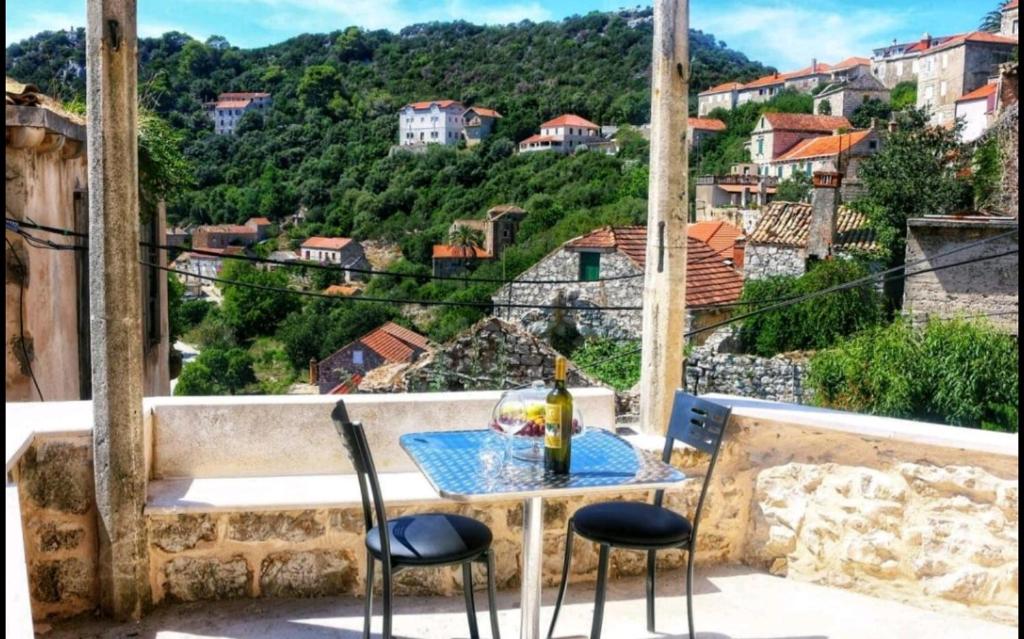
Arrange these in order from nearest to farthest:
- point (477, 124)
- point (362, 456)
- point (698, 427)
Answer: point (362, 456)
point (698, 427)
point (477, 124)

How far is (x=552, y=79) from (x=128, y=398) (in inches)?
2736

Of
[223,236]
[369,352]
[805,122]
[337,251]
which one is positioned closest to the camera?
[369,352]

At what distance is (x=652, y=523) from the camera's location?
9.18ft

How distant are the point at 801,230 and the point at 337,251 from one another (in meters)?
23.0

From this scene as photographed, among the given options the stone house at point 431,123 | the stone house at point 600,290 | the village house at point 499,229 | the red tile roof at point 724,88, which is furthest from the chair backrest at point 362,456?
the red tile roof at point 724,88

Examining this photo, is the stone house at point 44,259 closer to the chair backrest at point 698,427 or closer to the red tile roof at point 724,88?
the chair backrest at point 698,427

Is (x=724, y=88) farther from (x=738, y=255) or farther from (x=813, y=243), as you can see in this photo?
(x=813, y=243)

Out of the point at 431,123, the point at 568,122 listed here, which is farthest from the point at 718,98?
the point at 431,123

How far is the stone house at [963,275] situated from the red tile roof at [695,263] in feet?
10.6

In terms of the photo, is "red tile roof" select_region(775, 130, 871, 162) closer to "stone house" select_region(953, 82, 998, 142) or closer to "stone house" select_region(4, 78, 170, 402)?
"stone house" select_region(953, 82, 998, 142)

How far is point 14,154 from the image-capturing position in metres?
5.05

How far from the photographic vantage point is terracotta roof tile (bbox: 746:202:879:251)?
19328mm

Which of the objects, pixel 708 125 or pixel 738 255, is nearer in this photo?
pixel 738 255

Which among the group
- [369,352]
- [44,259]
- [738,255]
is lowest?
[369,352]
